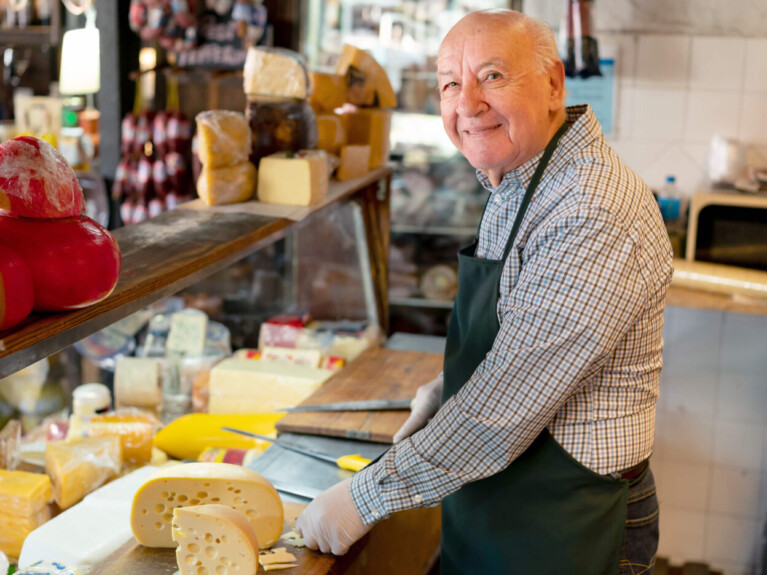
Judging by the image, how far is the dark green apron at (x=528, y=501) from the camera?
147 cm

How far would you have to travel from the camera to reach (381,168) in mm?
2947

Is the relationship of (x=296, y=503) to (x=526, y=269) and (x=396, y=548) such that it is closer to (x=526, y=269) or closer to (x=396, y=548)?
(x=396, y=548)

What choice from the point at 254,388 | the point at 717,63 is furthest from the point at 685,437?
the point at 254,388

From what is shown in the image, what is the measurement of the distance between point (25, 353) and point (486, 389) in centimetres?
71

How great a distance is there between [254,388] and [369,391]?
0.32 meters

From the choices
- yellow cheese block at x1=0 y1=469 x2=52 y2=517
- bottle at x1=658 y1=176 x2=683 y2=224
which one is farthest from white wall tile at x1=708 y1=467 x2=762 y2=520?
yellow cheese block at x1=0 y1=469 x2=52 y2=517

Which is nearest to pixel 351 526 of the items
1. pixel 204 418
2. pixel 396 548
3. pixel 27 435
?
pixel 396 548

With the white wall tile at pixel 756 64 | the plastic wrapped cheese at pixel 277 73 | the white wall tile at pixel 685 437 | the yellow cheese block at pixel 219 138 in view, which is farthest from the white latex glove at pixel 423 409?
the white wall tile at pixel 756 64

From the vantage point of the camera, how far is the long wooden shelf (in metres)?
1.09

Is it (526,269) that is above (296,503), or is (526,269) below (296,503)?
above

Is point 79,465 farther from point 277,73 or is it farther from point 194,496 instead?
point 277,73

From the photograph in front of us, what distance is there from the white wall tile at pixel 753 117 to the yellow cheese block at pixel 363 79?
1741mm

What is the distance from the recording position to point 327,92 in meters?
2.60

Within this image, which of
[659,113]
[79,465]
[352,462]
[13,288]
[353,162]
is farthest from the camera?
[659,113]
